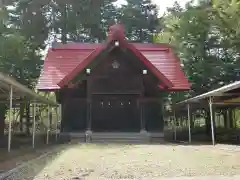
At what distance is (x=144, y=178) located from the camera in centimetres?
632

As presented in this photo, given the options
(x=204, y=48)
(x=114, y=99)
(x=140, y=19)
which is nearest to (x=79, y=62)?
(x=114, y=99)

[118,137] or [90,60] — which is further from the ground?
[90,60]

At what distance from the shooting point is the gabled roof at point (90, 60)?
53.6 feet

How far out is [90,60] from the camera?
53.8 ft

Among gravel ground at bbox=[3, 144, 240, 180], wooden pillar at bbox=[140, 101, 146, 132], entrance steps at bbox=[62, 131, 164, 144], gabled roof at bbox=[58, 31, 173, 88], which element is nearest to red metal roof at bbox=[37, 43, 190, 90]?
gabled roof at bbox=[58, 31, 173, 88]

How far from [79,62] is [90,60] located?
3458 mm

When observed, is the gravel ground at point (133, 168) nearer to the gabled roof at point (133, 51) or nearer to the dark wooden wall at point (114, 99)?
the gabled roof at point (133, 51)

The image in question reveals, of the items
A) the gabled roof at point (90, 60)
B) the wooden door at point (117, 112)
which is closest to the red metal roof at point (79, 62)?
the gabled roof at point (90, 60)

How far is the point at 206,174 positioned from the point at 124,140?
9.26 m

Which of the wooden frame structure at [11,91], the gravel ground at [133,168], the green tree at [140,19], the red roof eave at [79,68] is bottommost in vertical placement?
the gravel ground at [133,168]

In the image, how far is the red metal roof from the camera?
18070mm

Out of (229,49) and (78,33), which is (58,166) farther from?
(78,33)

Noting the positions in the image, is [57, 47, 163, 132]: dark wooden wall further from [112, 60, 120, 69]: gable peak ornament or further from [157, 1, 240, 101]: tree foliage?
[157, 1, 240, 101]: tree foliage

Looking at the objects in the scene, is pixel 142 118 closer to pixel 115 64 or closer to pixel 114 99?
pixel 114 99
